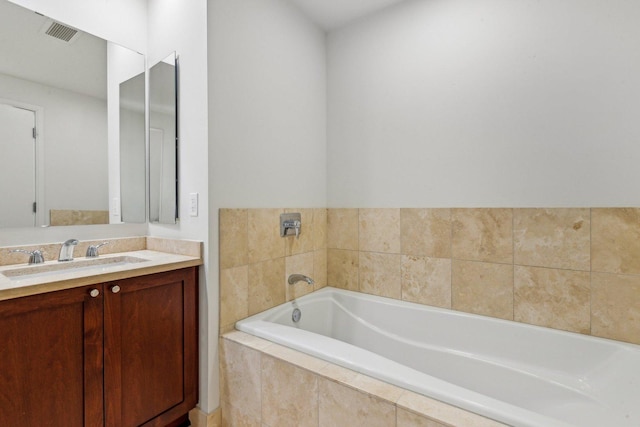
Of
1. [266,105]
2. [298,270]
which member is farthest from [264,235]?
[266,105]

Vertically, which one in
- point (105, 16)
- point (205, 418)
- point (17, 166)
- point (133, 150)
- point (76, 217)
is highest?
point (105, 16)

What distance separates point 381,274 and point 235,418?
125 centimetres

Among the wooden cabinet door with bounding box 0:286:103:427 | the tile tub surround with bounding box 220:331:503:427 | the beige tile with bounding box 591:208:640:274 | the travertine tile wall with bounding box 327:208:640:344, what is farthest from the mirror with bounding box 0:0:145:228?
the beige tile with bounding box 591:208:640:274

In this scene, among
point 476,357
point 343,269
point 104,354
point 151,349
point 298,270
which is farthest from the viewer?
point 343,269

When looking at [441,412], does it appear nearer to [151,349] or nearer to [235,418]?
[235,418]

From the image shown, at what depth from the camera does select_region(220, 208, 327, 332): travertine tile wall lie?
164 centimetres

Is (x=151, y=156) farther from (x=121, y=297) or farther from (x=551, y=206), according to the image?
(x=551, y=206)

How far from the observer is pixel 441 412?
3.19 ft

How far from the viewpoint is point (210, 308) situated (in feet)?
5.16

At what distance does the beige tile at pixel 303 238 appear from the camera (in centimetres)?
205

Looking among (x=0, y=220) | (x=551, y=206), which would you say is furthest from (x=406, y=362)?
(x=0, y=220)

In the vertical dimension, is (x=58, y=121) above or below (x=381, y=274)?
above

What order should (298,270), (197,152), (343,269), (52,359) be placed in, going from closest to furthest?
(52,359)
(197,152)
(298,270)
(343,269)

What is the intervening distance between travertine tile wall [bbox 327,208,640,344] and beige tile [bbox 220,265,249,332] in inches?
35.4
